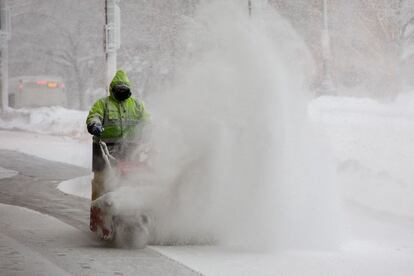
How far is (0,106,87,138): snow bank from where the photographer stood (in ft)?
99.2

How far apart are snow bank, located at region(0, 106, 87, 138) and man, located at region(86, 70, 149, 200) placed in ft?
64.5

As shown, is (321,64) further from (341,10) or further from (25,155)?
(25,155)

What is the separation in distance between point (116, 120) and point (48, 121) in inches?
975

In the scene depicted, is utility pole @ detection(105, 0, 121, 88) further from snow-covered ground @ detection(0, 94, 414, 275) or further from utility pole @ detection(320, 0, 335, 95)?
utility pole @ detection(320, 0, 335, 95)

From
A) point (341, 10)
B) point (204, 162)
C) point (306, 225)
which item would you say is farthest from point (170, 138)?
point (341, 10)

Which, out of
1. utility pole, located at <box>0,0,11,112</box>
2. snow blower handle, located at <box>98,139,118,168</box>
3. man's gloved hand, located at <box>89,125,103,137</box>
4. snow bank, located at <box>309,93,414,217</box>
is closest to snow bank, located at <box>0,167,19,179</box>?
snow bank, located at <box>309,93,414,217</box>

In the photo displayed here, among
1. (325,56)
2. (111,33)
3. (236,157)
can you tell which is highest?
(325,56)

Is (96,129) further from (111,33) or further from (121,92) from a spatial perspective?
(111,33)

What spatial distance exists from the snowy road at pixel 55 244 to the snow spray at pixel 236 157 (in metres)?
0.73

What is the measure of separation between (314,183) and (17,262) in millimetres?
4002

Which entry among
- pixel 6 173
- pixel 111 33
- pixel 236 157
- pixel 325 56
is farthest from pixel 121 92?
pixel 325 56

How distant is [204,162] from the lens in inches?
325

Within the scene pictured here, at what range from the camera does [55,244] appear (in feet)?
25.9

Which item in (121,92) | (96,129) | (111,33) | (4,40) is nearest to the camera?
(96,129)
